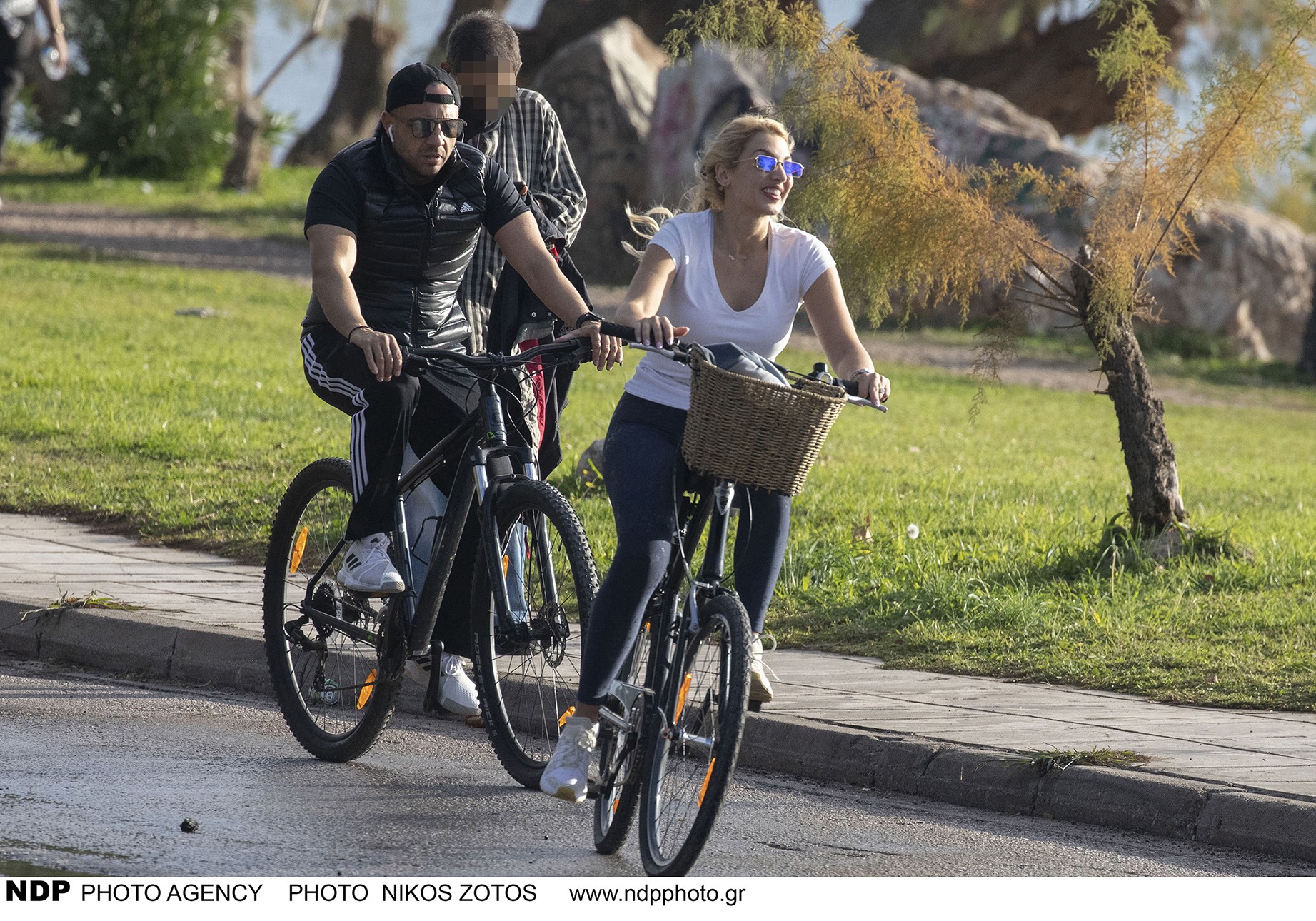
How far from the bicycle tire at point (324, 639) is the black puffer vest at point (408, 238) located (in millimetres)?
477

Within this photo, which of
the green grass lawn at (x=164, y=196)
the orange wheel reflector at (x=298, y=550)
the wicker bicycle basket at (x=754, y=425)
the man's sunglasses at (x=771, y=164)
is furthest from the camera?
the green grass lawn at (x=164, y=196)

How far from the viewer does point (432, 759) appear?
17.6 feet

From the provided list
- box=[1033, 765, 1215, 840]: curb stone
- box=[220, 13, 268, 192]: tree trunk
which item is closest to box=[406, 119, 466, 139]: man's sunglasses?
box=[1033, 765, 1215, 840]: curb stone

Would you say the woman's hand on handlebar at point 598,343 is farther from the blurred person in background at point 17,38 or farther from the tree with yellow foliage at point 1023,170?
the blurred person in background at point 17,38

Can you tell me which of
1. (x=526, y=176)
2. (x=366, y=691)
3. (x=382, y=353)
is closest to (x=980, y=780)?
(x=366, y=691)

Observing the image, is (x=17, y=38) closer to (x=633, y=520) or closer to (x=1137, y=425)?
(x=1137, y=425)

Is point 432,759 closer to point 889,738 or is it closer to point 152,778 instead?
point 152,778

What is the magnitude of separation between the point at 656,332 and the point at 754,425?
1.26ft

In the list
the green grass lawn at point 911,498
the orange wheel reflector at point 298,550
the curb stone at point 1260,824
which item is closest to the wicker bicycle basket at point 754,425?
the curb stone at point 1260,824

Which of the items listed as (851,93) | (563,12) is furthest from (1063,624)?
(563,12)

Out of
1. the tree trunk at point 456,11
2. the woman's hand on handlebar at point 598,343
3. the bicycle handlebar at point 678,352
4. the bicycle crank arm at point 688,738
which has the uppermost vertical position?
the tree trunk at point 456,11

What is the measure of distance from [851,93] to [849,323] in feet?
11.9

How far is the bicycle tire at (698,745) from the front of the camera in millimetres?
3951

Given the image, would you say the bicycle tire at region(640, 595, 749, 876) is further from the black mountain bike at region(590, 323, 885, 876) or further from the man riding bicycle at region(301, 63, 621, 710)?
the man riding bicycle at region(301, 63, 621, 710)
